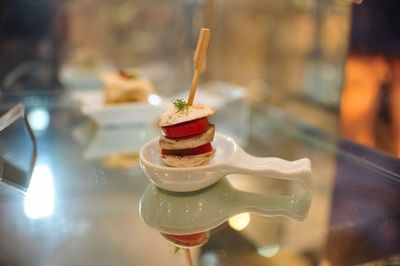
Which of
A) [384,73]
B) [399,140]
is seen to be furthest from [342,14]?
[399,140]

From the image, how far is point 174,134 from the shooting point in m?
0.72

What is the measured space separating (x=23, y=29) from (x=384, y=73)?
3.32 ft

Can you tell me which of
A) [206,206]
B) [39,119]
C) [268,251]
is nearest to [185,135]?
[206,206]

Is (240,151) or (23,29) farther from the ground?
(23,29)

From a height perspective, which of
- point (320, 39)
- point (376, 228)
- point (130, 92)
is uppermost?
point (320, 39)

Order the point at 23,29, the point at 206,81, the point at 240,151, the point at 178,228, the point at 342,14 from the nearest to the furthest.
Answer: the point at 178,228 → the point at 240,151 → the point at 342,14 → the point at 23,29 → the point at 206,81

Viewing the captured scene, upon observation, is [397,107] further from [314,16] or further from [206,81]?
[206,81]

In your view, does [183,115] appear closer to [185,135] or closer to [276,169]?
[185,135]

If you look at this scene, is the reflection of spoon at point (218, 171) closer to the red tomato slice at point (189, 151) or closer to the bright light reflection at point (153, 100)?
the red tomato slice at point (189, 151)

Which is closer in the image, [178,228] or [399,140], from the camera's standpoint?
[178,228]

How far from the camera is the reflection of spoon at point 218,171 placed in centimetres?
72

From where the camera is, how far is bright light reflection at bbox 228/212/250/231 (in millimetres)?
660

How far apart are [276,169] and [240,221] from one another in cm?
11

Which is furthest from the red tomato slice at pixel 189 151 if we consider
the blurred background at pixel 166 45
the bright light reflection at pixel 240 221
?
the blurred background at pixel 166 45
